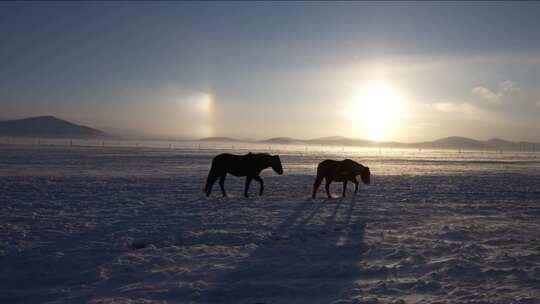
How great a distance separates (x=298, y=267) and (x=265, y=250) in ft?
4.00

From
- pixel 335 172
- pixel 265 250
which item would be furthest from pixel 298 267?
pixel 335 172

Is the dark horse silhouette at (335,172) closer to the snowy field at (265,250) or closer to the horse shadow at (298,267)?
the snowy field at (265,250)

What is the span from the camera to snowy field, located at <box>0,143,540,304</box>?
5656 mm

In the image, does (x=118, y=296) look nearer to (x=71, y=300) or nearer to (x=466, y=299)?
(x=71, y=300)

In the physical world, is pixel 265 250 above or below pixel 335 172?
below

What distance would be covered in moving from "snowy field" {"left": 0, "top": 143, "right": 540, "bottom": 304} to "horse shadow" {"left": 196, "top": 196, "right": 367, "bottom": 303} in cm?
2

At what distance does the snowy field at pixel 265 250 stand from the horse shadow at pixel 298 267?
0.02m

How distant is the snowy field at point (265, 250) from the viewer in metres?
5.66

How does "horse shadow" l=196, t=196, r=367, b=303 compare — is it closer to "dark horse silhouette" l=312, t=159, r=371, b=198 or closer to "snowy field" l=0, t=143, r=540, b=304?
"snowy field" l=0, t=143, r=540, b=304

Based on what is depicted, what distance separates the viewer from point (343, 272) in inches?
260

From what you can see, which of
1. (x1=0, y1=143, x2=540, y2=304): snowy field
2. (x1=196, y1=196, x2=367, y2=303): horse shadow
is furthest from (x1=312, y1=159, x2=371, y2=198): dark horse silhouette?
(x1=196, y1=196, x2=367, y2=303): horse shadow

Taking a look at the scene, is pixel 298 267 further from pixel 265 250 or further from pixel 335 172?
pixel 335 172

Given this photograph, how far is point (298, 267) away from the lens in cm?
683

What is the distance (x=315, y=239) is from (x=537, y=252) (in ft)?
15.3
